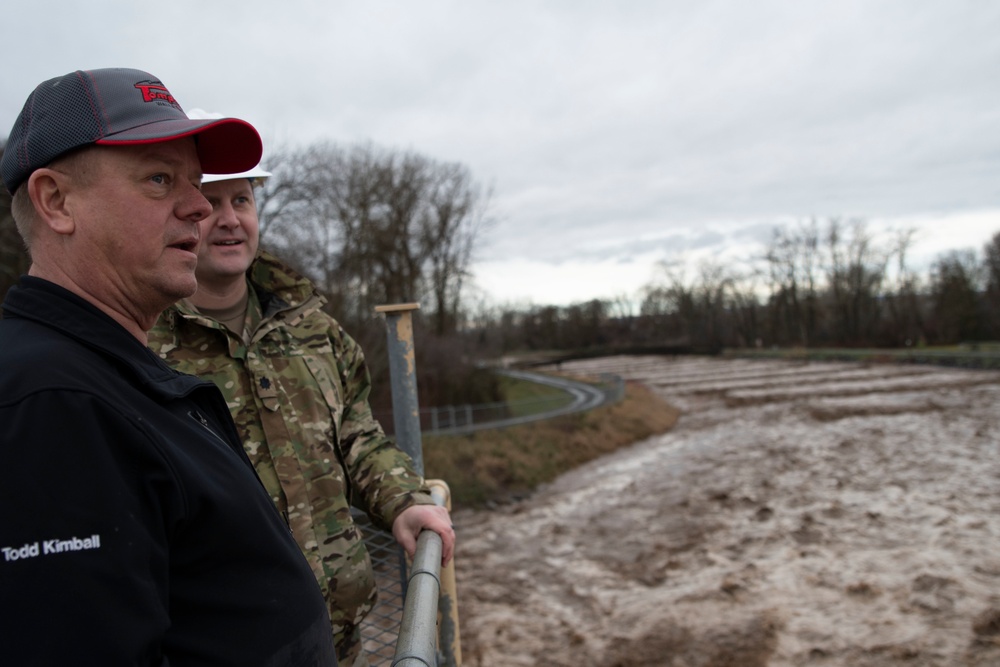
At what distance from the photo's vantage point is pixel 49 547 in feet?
3.04

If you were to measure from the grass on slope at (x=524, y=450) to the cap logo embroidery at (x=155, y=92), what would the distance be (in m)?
16.2

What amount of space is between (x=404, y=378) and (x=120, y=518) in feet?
5.58

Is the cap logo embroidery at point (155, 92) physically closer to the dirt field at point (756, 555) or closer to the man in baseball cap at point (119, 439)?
the man in baseball cap at point (119, 439)

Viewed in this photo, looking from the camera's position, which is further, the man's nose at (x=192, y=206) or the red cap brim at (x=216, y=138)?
the man's nose at (x=192, y=206)

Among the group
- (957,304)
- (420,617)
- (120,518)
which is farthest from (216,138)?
(957,304)

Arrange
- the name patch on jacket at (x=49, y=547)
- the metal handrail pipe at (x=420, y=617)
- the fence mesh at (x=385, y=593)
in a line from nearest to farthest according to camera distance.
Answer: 1. the name patch on jacket at (x=49, y=547)
2. the metal handrail pipe at (x=420, y=617)
3. the fence mesh at (x=385, y=593)

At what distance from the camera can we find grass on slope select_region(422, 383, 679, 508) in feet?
59.4

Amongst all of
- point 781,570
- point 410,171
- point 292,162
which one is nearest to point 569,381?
point 410,171

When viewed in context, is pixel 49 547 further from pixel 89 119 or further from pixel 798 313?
pixel 798 313

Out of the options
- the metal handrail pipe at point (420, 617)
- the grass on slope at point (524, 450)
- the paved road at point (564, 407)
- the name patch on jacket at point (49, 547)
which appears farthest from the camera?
the paved road at point (564, 407)

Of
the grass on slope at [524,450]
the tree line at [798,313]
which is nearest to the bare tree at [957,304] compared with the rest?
the tree line at [798,313]

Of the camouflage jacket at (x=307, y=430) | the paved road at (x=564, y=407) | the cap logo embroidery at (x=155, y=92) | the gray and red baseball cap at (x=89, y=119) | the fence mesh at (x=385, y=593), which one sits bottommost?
the paved road at (x=564, y=407)

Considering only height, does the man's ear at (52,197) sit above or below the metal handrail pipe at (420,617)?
above

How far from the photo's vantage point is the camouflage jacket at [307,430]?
2146mm
